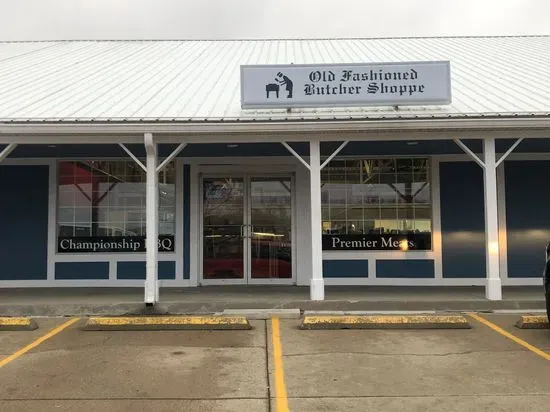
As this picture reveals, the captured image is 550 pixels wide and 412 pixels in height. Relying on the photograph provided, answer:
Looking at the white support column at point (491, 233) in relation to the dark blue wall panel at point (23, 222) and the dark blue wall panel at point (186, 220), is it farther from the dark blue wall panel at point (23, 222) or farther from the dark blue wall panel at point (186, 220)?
the dark blue wall panel at point (23, 222)

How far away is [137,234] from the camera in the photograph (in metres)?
11.5

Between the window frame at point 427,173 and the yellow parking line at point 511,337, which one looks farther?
the window frame at point 427,173

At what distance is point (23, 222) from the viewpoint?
11414 millimetres

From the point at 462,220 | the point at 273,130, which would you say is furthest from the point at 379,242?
the point at 273,130

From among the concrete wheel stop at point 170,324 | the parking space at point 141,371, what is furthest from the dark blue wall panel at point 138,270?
the parking space at point 141,371

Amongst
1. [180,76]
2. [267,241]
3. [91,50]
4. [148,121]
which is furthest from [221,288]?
[91,50]

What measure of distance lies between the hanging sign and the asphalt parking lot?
3.58m

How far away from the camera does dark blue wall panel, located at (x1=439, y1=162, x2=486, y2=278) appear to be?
11.2 m

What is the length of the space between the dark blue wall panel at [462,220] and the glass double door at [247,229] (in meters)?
3.24

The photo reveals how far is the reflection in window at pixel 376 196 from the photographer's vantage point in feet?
37.5

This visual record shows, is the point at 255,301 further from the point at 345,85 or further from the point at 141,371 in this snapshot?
the point at 345,85

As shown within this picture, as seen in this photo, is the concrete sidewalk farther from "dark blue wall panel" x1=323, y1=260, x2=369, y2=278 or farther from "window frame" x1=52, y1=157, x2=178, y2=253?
"window frame" x1=52, y1=157, x2=178, y2=253

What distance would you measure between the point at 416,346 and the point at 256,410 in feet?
9.43

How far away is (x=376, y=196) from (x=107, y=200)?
575 cm
